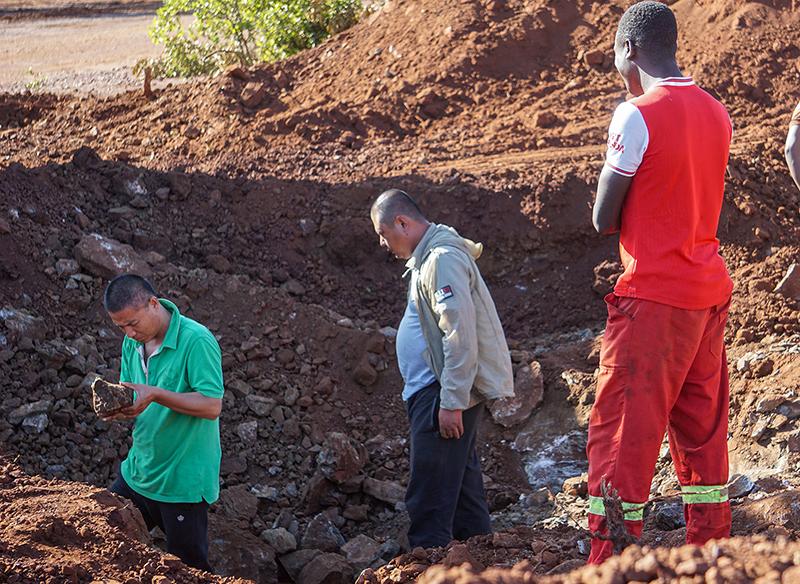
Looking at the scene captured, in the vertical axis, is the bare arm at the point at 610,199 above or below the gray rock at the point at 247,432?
above

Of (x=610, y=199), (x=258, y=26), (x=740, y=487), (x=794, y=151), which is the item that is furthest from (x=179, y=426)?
(x=258, y=26)

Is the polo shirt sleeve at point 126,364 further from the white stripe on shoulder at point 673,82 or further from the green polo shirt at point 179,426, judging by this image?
the white stripe on shoulder at point 673,82

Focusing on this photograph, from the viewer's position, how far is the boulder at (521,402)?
720cm

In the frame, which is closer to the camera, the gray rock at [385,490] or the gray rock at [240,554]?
the gray rock at [240,554]

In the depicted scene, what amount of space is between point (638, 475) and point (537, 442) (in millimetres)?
3102

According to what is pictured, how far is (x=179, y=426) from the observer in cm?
468

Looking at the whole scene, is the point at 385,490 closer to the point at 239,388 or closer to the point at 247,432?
the point at 247,432

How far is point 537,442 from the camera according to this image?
7008 millimetres

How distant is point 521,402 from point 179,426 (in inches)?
123

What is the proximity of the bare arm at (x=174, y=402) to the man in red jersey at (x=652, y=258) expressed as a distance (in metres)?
1.66

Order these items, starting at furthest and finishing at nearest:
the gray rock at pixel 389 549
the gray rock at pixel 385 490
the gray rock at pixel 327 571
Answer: the gray rock at pixel 385 490 → the gray rock at pixel 389 549 → the gray rock at pixel 327 571

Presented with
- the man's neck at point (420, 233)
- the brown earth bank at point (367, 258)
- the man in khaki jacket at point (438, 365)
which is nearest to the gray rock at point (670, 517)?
the brown earth bank at point (367, 258)

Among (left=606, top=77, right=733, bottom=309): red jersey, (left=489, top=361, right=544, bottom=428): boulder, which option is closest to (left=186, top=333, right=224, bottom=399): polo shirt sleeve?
(left=606, top=77, right=733, bottom=309): red jersey

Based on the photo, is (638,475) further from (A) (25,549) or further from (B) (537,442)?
(B) (537,442)
